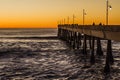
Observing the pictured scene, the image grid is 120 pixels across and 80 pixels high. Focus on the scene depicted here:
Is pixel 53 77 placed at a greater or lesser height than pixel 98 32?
lesser

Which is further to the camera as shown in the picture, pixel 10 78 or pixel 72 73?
pixel 72 73

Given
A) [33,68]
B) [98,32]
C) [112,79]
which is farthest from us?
[33,68]

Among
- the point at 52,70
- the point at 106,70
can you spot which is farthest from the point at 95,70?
the point at 52,70

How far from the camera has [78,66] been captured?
31.7 m

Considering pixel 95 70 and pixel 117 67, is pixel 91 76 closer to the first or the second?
pixel 95 70

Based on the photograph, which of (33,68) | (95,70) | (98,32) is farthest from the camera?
(33,68)

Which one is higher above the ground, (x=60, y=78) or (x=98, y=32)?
(x=98, y=32)

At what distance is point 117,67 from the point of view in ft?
99.8

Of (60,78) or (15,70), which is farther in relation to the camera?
(15,70)

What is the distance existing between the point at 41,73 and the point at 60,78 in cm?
340

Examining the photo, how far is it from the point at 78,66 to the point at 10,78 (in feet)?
32.3

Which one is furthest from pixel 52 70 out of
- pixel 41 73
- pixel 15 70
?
pixel 15 70

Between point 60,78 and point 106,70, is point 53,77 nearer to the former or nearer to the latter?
point 60,78

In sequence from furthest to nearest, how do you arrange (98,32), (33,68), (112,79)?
(33,68)
(98,32)
(112,79)
